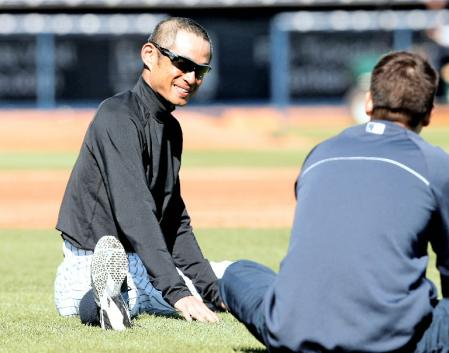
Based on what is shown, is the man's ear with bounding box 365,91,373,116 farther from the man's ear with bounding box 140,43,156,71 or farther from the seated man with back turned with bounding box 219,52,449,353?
the man's ear with bounding box 140,43,156,71

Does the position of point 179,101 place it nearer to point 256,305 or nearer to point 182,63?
point 182,63

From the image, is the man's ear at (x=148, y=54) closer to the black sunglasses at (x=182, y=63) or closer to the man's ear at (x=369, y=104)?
the black sunglasses at (x=182, y=63)

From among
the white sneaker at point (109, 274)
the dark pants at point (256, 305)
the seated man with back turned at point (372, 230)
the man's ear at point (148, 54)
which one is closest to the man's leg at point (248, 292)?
the dark pants at point (256, 305)

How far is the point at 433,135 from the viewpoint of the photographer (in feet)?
97.6

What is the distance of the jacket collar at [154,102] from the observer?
5535 millimetres

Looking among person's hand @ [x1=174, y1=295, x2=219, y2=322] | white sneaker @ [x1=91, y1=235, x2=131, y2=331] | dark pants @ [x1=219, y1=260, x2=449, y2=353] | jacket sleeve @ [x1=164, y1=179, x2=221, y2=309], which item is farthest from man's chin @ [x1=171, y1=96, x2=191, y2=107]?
dark pants @ [x1=219, y1=260, x2=449, y2=353]

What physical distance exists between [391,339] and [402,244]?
336 millimetres

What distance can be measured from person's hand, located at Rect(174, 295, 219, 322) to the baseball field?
6cm

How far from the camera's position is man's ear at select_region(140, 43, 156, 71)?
5.46 m

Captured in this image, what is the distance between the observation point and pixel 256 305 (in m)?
4.12

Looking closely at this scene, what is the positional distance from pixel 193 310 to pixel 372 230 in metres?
1.57

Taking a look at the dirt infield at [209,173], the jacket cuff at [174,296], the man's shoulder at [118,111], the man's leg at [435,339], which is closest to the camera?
the man's leg at [435,339]

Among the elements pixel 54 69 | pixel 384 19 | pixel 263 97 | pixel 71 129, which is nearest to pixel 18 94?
pixel 54 69

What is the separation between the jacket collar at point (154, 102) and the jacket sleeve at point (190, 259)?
1.72ft
